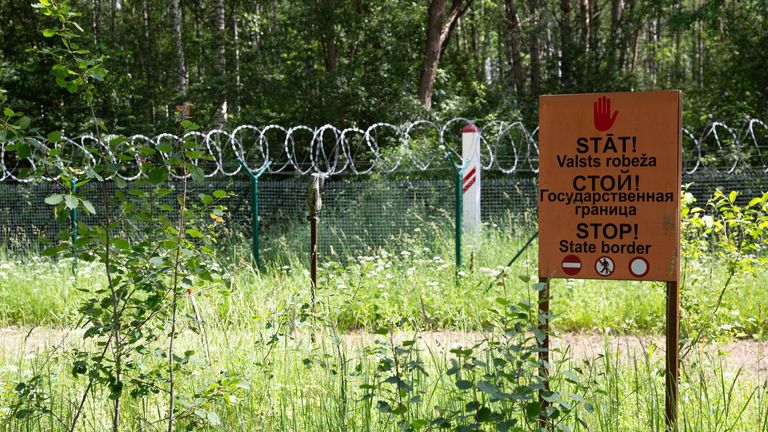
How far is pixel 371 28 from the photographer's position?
2089cm

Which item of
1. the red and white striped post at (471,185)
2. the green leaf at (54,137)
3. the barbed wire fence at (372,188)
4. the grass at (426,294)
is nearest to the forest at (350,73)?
the barbed wire fence at (372,188)

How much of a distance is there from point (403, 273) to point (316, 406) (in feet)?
15.5

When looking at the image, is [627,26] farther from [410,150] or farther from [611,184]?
[611,184]

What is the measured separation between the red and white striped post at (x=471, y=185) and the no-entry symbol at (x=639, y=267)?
7.13 meters

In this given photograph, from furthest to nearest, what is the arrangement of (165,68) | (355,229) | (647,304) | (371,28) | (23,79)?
(165,68) < (371,28) < (23,79) < (355,229) < (647,304)

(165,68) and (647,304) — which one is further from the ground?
(165,68)

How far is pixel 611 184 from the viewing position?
3.81 m

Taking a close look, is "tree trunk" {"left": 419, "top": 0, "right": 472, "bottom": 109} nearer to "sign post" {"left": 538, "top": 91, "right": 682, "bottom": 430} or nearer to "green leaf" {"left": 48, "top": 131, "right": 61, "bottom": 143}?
"sign post" {"left": 538, "top": 91, "right": 682, "bottom": 430}

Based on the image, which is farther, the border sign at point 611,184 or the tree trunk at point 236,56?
the tree trunk at point 236,56

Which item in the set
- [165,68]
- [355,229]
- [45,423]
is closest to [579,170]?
[45,423]

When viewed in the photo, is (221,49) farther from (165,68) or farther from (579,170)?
(579,170)

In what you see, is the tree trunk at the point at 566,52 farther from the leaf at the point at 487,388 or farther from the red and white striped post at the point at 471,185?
the leaf at the point at 487,388

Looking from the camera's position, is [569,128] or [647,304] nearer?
[569,128]

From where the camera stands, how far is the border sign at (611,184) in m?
3.74
